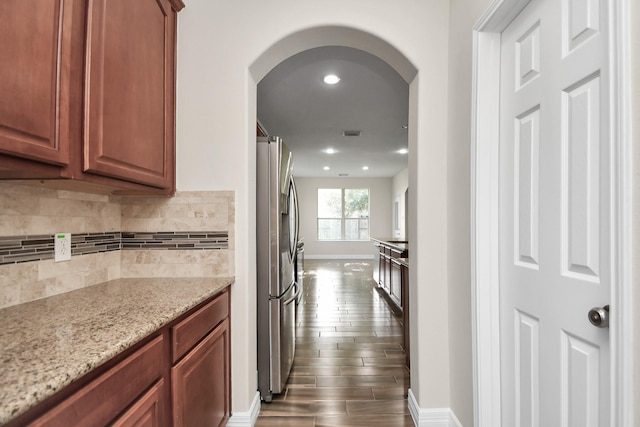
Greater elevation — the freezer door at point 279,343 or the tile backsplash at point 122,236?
the tile backsplash at point 122,236

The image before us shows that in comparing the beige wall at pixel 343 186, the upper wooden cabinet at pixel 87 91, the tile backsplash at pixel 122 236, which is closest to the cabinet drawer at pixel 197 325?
the tile backsplash at pixel 122 236

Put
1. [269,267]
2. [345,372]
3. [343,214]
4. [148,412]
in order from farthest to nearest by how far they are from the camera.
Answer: [343,214] → [345,372] → [269,267] → [148,412]

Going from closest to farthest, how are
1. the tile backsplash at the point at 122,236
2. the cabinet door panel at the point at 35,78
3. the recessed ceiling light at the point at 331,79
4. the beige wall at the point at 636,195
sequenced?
the beige wall at the point at 636,195 → the cabinet door panel at the point at 35,78 → the tile backsplash at the point at 122,236 → the recessed ceiling light at the point at 331,79

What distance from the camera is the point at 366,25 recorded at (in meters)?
1.89

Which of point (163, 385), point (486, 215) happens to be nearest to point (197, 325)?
point (163, 385)

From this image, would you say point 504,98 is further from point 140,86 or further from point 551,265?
point 140,86

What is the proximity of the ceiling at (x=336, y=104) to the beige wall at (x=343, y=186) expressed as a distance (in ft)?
11.7

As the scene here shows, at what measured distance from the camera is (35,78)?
0.98m

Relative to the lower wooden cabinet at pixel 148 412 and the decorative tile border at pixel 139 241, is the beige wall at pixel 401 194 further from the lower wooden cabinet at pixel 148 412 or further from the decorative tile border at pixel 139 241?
the lower wooden cabinet at pixel 148 412

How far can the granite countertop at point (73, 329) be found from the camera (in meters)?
0.66

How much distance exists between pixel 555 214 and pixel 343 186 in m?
9.58

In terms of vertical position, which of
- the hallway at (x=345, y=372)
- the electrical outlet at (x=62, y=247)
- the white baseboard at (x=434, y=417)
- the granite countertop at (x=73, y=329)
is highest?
the electrical outlet at (x=62, y=247)

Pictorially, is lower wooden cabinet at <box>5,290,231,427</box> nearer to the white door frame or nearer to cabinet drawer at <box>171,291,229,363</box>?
cabinet drawer at <box>171,291,229,363</box>

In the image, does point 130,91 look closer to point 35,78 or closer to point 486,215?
point 35,78
